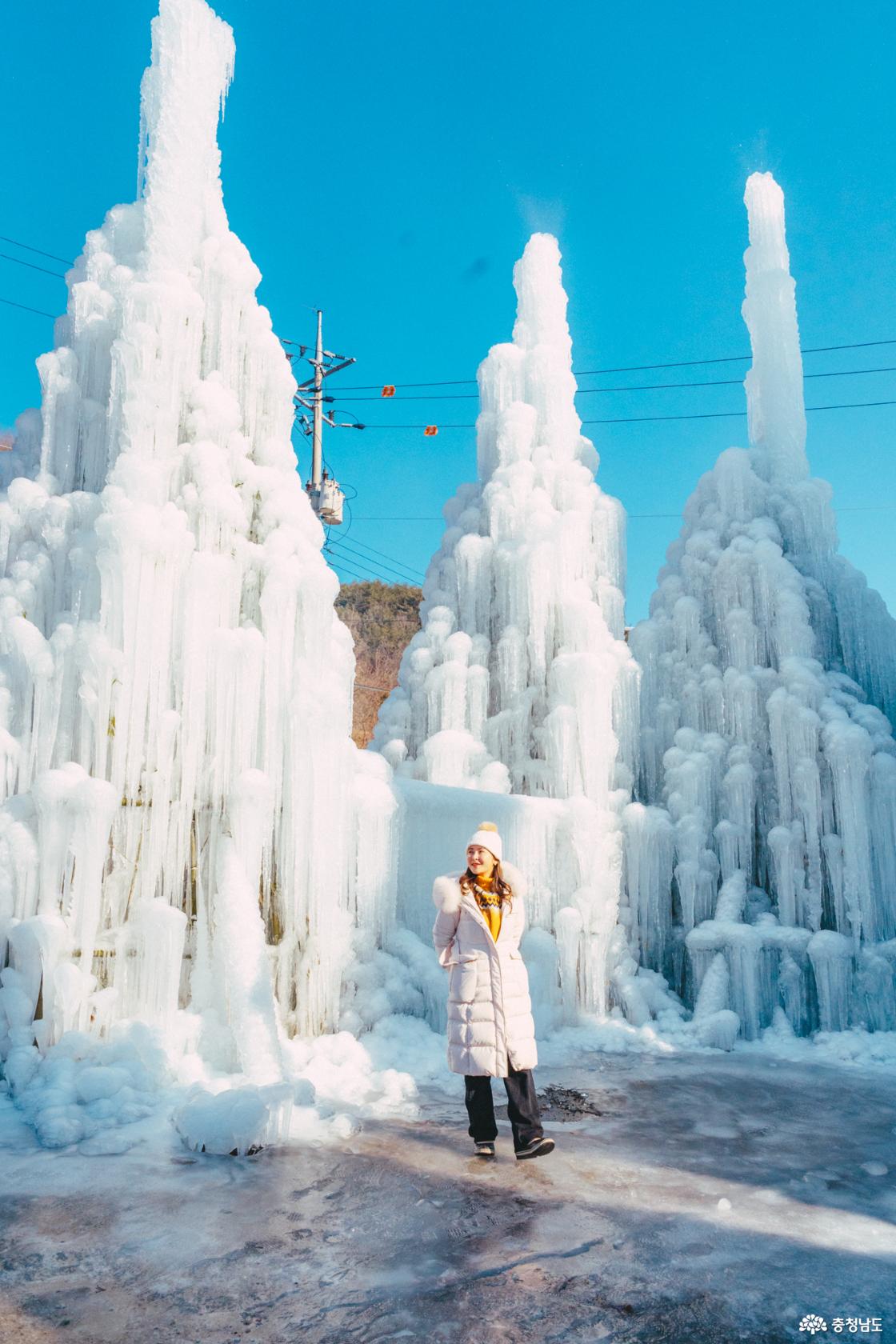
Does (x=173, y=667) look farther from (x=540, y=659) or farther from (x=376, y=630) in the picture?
(x=376, y=630)

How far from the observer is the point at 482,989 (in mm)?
4398

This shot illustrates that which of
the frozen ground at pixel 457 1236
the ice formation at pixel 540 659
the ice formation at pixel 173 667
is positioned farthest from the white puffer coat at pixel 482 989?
the ice formation at pixel 540 659

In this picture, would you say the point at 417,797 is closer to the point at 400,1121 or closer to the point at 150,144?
the point at 400,1121

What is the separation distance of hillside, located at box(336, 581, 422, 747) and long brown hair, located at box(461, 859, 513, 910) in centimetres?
2241

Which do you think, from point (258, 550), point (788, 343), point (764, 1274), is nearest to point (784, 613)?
point (788, 343)

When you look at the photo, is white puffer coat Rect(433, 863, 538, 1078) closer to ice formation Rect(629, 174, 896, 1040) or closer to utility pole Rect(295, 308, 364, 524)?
ice formation Rect(629, 174, 896, 1040)

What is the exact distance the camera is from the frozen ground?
9.23 ft

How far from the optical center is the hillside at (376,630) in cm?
2888

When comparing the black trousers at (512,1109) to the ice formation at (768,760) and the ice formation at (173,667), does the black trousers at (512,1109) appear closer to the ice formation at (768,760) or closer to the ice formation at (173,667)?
the ice formation at (173,667)

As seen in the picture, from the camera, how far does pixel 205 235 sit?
7.50 meters

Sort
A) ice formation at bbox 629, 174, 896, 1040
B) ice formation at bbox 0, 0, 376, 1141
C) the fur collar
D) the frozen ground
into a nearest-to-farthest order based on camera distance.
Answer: the frozen ground, the fur collar, ice formation at bbox 0, 0, 376, 1141, ice formation at bbox 629, 174, 896, 1040

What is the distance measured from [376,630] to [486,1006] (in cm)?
2872

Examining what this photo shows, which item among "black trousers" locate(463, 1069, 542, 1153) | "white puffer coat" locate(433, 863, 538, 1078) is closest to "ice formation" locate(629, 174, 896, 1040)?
"black trousers" locate(463, 1069, 542, 1153)

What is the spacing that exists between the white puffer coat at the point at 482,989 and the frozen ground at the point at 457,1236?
488 mm
